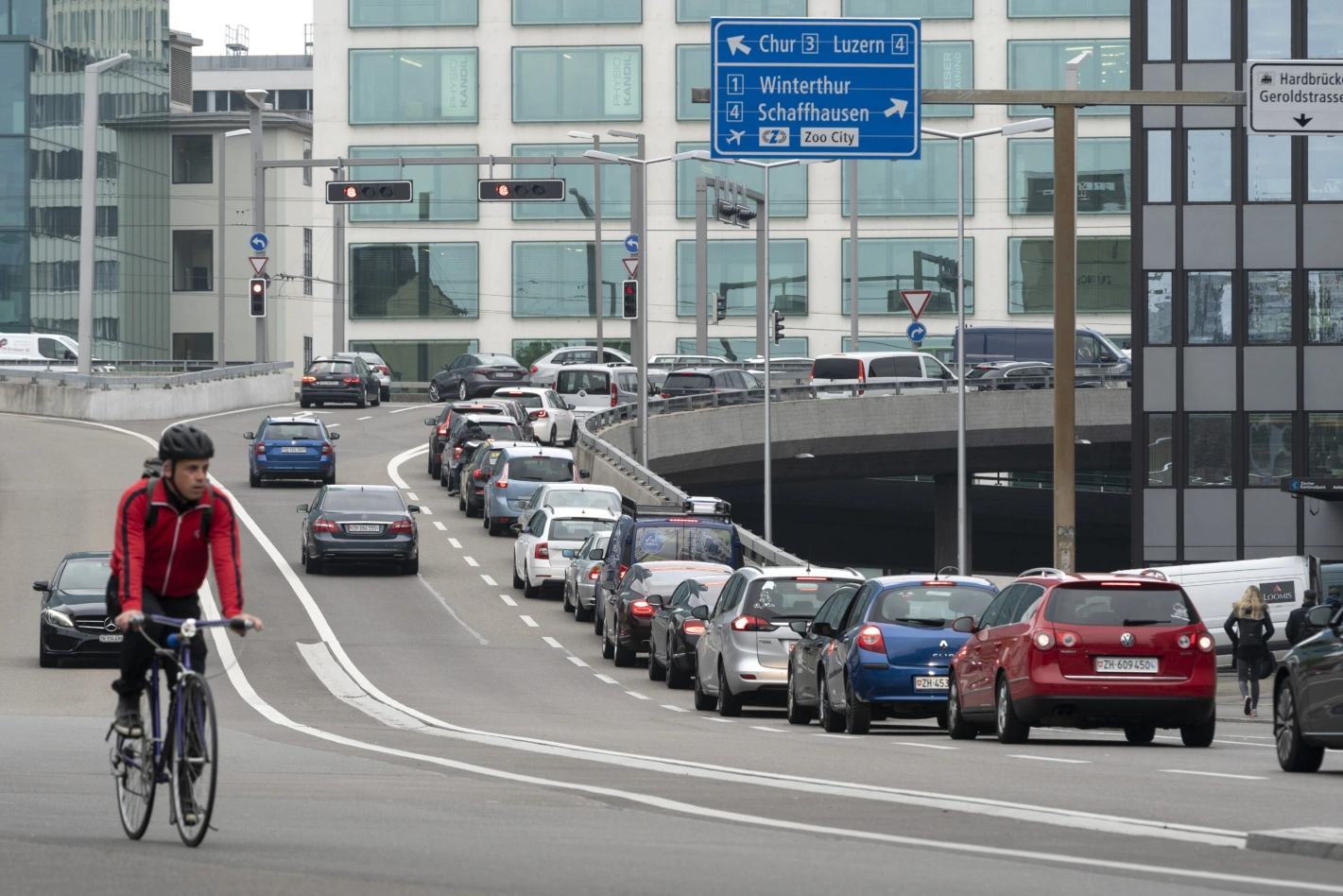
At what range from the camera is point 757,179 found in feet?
308

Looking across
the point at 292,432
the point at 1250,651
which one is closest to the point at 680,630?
the point at 1250,651

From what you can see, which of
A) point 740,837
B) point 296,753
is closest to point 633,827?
point 740,837

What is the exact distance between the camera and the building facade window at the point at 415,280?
9725 centimetres

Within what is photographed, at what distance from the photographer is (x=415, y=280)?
320 ft

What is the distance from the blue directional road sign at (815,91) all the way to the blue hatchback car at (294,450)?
24.9 metres

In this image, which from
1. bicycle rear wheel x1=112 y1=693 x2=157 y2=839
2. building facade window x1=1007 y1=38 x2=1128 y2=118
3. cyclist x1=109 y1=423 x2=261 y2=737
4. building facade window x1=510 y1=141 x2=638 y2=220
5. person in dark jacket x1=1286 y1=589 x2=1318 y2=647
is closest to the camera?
cyclist x1=109 y1=423 x2=261 y2=737

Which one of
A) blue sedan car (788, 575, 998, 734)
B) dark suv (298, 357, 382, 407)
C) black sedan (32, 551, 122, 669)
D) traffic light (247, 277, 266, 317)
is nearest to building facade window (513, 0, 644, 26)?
dark suv (298, 357, 382, 407)

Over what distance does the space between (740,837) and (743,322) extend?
281 feet

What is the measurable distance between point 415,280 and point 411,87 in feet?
28.6

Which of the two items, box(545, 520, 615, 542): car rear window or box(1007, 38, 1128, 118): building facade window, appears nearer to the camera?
box(545, 520, 615, 542): car rear window

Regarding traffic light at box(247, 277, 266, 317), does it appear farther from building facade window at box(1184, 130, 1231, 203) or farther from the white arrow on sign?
the white arrow on sign

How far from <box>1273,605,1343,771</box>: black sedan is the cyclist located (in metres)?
7.67

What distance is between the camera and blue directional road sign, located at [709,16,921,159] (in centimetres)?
→ 2334

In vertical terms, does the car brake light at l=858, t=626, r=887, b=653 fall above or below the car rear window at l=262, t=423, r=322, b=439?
below
